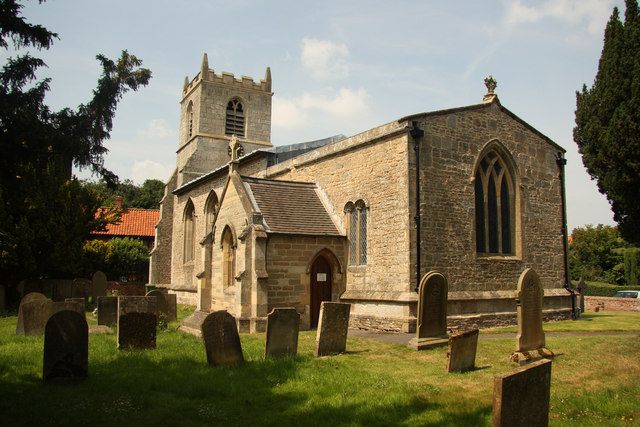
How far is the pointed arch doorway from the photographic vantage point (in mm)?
17141

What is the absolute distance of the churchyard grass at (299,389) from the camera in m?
6.59

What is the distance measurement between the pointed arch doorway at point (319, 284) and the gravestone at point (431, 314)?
17.4ft

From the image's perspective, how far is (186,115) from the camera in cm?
3916

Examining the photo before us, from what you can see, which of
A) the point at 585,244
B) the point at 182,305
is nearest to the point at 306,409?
the point at 182,305

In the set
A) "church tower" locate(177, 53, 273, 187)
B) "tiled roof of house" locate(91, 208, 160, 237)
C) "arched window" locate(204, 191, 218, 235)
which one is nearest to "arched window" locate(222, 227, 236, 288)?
"arched window" locate(204, 191, 218, 235)

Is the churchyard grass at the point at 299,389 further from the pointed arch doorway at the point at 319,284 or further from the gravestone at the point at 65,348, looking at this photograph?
the pointed arch doorway at the point at 319,284

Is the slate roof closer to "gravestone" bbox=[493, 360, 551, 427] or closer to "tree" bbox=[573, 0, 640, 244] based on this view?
"tree" bbox=[573, 0, 640, 244]

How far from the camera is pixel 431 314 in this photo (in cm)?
1246

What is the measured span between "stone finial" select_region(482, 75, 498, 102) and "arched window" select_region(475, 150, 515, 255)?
1.78 metres

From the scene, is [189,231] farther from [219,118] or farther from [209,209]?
[219,118]

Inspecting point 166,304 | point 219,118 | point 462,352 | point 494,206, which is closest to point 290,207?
point 166,304

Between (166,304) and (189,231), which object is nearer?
(166,304)

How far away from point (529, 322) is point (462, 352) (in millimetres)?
1992

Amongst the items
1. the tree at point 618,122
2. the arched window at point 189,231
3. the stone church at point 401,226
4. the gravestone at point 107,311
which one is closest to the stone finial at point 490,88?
the stone church at point 401,226
